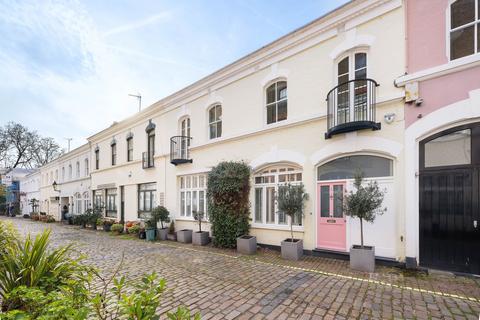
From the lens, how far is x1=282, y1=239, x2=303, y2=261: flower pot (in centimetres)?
748

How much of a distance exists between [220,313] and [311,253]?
14.7ft

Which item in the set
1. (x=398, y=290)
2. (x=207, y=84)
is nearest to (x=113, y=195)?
(x=207, y=84)

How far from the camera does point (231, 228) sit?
9.23 m

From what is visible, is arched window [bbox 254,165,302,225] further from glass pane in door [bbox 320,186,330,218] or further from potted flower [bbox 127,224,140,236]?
potted flower [bbox 127,224,140,236]

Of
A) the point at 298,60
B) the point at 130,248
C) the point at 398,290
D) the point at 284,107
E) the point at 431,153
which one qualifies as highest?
the point at 298,60

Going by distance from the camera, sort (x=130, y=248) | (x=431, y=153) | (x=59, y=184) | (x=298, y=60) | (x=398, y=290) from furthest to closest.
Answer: (x=59, y=184) → (x=130, y=248) → (x=298, y=60) → (x=431, y=153) → (x=398, y=290)

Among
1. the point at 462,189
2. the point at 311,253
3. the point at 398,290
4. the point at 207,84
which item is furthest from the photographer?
the point at 207,84

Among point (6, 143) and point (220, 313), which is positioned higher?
point (6, 143)

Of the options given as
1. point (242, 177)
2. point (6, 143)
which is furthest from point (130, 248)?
point (6, 143)

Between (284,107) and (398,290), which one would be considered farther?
(284,107)

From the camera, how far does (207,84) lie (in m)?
11.5

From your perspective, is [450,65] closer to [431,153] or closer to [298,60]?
[431,153]

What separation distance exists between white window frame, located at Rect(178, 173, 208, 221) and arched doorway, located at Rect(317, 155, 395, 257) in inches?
218

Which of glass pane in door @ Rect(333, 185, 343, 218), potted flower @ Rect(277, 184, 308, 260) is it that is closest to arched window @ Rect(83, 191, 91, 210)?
potted flower @ Rect(277, 184, 308, 260)
